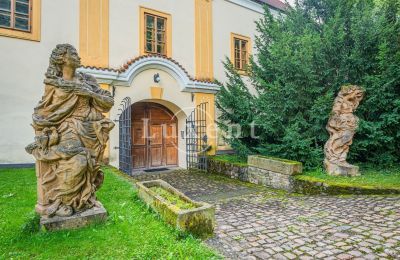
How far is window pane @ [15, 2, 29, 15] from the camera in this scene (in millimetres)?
7732

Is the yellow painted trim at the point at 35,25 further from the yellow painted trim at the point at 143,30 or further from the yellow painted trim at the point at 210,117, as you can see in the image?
the yellow painted trim at the point at 210,117

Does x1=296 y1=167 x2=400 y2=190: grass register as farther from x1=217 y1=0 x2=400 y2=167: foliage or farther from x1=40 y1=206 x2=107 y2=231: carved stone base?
x1=40 y1=206 x2=107 y2=231: carved stone base

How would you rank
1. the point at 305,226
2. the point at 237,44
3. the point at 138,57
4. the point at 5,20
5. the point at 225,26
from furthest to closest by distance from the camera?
the point at 237,44 → the point at 225,26 → the point at 138,57 → the point at 5,20 → the point at 305,226

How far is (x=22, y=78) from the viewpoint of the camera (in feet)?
25.1

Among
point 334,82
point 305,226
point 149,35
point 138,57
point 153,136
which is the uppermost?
point 149,35

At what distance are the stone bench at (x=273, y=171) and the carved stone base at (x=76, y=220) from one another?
4.48 meters

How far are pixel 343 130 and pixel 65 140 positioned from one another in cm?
610

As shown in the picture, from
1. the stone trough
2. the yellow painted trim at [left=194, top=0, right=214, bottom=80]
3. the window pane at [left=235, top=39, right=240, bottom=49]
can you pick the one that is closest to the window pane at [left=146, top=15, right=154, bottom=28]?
the yellow painted trim at [left=194, top=0, right=214, bottom=80]

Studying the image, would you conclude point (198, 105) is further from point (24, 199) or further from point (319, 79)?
point (24, 199)

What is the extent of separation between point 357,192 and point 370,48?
13.5ft

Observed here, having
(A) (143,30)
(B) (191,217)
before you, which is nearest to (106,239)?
(B) (191,217)

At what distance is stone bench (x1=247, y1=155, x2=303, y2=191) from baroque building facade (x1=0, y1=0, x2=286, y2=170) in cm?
359

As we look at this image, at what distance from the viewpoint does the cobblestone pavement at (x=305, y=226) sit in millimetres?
3182

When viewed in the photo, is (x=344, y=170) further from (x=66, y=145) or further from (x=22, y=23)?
(x=22, y=23)
